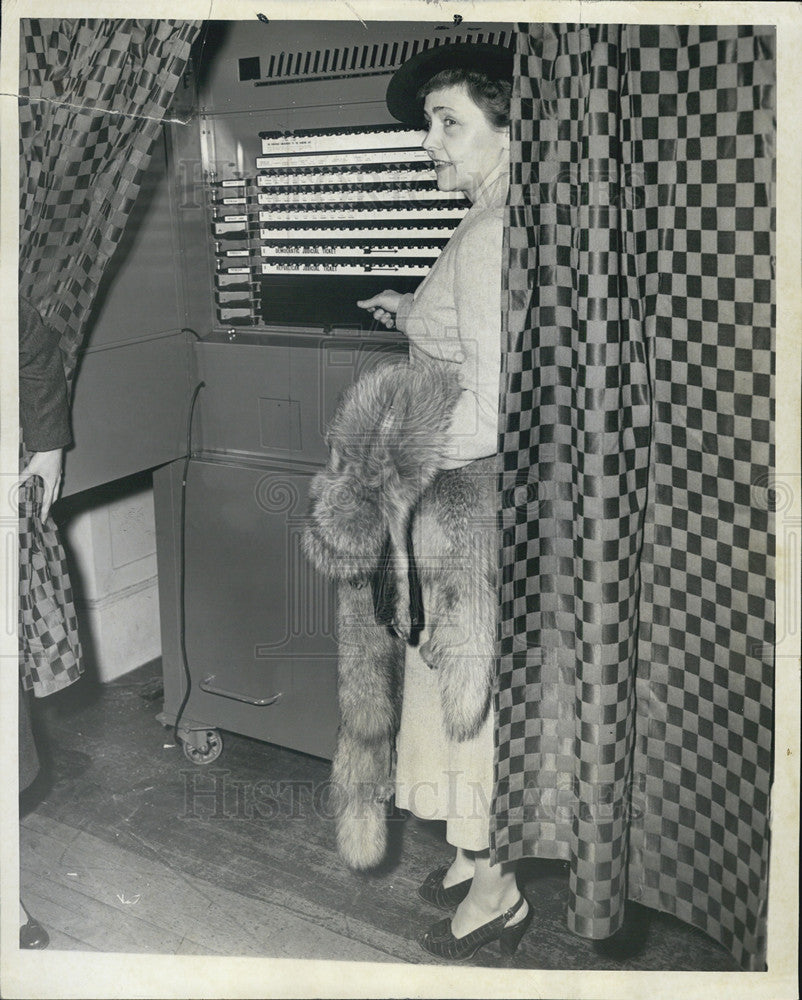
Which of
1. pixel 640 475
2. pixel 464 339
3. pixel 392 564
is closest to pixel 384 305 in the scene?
pixel 464 339

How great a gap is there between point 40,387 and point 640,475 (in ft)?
3.66

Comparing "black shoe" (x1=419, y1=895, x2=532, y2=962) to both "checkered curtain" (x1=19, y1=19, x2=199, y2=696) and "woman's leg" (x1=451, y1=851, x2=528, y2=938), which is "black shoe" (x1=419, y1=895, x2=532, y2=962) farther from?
"checkered curtain" (x1=19, y1=19, x2=199, y2=696)

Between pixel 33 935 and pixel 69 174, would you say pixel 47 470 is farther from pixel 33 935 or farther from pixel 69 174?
pixel 33 935

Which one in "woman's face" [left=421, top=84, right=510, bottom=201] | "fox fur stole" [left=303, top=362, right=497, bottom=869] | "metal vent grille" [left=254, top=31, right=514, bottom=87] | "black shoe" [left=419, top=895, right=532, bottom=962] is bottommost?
"black shoe" [left=419, top=895, right=532, bottom=962]

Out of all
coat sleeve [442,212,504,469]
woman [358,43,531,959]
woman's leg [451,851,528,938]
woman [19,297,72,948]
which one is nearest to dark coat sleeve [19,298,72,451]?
woman [19,297,72,948]

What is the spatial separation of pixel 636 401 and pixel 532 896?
105cm

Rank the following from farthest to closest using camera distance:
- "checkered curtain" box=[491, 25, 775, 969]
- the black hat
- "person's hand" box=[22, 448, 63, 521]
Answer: "person's hand" box=[22, 448, 63, 521] < the black hat < "checkered curtain" box=[491, 25, 775, 969]

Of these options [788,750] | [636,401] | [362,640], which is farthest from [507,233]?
[788,750]

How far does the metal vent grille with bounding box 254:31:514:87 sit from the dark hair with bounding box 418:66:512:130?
159 millimetres

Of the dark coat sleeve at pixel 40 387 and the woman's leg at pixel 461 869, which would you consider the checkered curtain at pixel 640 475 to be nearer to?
the woman's leg at pixel 461 869

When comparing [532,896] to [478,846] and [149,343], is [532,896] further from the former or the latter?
[149,343]

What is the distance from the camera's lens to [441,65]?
1515 mm

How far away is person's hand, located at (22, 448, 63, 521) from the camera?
71.2 inches

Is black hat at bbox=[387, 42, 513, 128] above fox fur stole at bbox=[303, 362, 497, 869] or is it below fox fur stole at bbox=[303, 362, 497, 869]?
above
